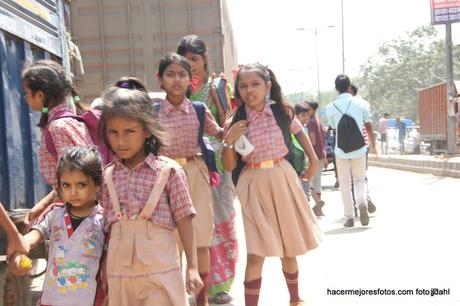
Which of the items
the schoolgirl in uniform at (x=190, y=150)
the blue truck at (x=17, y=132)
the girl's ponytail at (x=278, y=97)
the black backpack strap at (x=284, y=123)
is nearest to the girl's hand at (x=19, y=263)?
the blue truck at (x=17, y=132)

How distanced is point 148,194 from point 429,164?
1557 centimetres

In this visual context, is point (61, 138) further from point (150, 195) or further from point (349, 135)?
point (349, 135)

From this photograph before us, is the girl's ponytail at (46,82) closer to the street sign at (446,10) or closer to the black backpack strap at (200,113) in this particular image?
the black backpack strap at (200,113)

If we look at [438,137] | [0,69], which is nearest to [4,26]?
[0,69]

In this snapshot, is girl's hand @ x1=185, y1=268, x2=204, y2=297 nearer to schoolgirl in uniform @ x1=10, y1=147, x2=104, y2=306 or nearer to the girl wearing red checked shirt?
schoolgirl in uniform @ x1=10, y1=147, x2=104, y2=306

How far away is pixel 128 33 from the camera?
11.3m

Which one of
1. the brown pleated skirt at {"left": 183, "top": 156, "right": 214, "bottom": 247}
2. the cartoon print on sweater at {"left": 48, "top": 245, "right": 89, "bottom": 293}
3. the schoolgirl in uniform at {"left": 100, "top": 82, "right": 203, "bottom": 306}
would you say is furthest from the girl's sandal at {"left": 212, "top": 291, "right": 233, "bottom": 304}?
the cartoon print on sweater at {"left": 48, "top": 245, "right": 89, "bottom": 293}

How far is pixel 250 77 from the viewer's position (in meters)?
4.04

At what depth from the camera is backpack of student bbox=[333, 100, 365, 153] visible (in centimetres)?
783

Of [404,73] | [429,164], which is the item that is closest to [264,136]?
[429,164]

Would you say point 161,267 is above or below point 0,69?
below

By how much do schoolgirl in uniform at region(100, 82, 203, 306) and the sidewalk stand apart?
409 inches

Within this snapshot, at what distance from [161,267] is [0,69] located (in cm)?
208

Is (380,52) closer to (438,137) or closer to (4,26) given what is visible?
(438,137)
